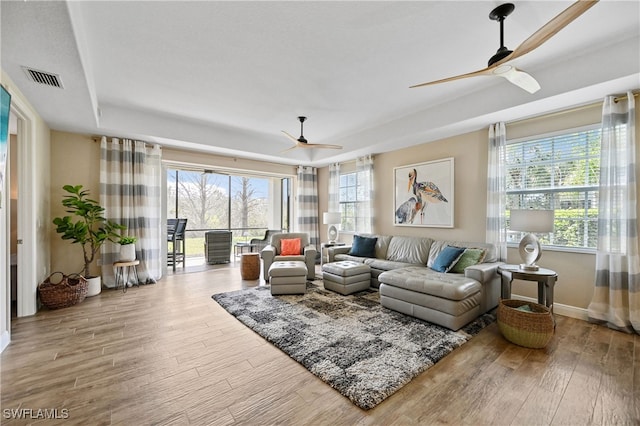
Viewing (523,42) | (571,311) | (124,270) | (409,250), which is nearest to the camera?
(523,42)

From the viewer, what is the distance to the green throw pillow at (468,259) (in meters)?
3.49

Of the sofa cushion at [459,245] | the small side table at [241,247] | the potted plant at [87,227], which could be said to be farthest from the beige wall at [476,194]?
the potted plant at [87,227]

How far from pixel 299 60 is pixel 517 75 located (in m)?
→ 1.96

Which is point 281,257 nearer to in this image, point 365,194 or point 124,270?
point 365,194

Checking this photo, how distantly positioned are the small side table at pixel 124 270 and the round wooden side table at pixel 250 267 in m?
1.68

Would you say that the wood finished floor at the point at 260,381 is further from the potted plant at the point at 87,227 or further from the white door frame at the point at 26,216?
the potted plant at the point at 87,227

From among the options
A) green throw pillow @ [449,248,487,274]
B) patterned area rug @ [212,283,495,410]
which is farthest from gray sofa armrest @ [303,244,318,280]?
green throw pillow @ [449,248,487,274]

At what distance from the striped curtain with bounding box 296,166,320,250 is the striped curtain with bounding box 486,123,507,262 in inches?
160

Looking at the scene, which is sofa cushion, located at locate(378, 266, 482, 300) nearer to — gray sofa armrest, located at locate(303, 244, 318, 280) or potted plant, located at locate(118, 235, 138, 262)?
gray sofa armrest, located at locate(303, 244, 318, 280)

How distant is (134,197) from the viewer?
4570 mm

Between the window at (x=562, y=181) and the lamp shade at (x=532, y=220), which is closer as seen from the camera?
the lamp shade at (x=532, y=220)

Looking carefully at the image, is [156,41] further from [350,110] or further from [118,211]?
[118,211]

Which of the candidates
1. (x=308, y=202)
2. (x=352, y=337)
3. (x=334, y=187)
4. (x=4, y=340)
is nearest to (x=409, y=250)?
(x=352, y=337)

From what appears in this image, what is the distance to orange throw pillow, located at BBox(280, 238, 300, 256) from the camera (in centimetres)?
503
